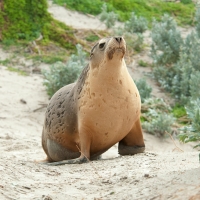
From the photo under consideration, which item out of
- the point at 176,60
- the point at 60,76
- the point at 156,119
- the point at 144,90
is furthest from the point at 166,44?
the point at 156,119

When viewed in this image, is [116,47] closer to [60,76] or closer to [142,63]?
[60,76]

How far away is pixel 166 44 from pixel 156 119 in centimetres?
280

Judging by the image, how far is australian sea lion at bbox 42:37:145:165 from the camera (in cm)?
450

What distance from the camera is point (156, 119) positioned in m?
7.90

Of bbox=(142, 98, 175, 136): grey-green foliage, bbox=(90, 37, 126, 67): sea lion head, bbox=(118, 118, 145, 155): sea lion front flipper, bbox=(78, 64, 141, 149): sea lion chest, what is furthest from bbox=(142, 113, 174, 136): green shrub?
bbox=(90, 37, 126, 67): sea lion head

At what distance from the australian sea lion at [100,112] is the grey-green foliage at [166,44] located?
543 cm

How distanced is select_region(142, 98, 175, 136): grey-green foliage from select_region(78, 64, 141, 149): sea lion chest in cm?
310

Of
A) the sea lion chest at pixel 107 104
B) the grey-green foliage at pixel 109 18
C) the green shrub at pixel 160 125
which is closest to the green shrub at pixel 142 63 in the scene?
the grey-green foliage at pixel 109 18

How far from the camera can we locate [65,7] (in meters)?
13.1

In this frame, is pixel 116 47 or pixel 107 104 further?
pixel 107 104

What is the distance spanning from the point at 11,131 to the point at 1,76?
242cm

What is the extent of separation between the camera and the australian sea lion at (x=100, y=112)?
450 cm

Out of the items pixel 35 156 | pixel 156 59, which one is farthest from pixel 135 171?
pixel 156 59

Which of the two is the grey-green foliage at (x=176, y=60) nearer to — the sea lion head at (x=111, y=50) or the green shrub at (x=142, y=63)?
the green shrub at (x=142, y=63)
